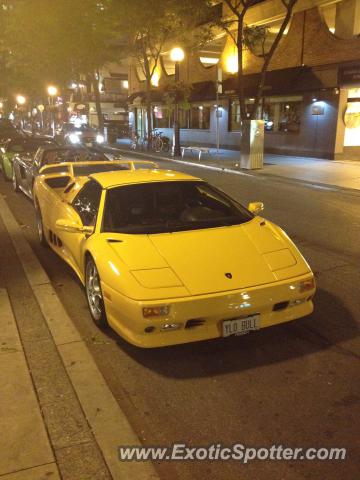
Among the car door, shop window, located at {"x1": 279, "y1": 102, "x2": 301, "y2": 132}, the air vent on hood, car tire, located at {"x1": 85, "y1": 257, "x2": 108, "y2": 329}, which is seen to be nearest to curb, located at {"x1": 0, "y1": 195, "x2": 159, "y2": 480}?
car tire, located at {"x1": 85, "y1": 257, "x2": 108, "y2": 329}

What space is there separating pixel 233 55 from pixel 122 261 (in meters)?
26.2

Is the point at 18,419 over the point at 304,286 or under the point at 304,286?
under

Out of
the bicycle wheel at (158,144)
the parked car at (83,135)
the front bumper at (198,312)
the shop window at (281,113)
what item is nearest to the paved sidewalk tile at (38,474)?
the front bumper at (198,312)

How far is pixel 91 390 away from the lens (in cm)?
355

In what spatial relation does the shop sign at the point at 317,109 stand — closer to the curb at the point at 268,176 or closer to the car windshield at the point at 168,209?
the curb at the point at 268,176

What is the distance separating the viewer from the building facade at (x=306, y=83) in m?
19.7

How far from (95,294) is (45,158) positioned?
6627 mm

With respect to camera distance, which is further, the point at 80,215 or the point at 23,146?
the point at 23,146

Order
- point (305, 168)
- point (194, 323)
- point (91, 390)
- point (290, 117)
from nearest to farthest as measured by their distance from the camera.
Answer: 1. point (91, 390)
2. point (194, 323)
3. point (305, 168)
4. point (290, 117)

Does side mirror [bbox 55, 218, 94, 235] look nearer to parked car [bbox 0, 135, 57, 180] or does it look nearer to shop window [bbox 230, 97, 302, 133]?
parked car [bbox 0, 135, 57, 180]

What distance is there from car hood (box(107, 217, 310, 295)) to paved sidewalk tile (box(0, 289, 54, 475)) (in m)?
1.22

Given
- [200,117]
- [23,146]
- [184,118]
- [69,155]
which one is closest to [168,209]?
[69,155]

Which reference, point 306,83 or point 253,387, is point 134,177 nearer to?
point 253,387

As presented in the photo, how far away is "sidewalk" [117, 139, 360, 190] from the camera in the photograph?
14.6 metres
